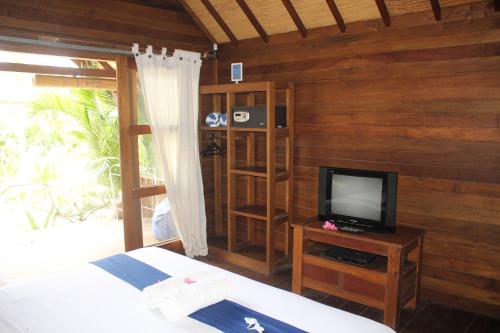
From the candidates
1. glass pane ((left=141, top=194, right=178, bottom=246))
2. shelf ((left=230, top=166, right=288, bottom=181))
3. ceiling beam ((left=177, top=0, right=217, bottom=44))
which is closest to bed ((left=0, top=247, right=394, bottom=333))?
shelf ((left=230, top=166, right=288, bottom=181))

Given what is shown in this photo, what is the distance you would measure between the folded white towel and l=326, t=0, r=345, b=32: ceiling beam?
7.51 ft

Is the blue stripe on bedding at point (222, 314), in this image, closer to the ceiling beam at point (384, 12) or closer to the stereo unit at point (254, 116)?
the stereo unit at point (254, 116)

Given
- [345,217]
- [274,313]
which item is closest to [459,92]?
[345,217]

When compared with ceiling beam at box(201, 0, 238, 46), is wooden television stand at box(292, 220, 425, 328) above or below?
below

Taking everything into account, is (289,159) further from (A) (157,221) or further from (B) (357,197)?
(A) (157,221)

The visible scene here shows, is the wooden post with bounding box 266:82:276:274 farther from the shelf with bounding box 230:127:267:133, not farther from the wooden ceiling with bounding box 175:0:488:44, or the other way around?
the wooden ceiling with bounding box 175:0:488:44

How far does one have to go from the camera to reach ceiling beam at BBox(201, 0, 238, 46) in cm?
374

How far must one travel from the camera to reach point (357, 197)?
9.79 feet

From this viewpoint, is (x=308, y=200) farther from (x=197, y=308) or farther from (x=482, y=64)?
(x=197, y=308)

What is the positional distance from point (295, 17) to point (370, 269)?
2151mm

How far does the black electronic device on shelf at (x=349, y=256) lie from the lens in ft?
9.29

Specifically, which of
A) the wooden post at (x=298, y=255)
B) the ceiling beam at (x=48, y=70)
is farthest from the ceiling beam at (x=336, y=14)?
the ceiling beam at (x=48, y=70)

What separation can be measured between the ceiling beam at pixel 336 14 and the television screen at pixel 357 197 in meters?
1.25

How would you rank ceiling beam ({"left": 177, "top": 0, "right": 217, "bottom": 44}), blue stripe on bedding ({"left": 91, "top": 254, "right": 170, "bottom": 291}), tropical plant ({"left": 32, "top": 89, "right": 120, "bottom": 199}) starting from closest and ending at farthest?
blue stripe on bedding ({"left": 91, "top": 254, "right": 170, "bottom": 291})
ceiling beam ({"left": 177, "top": 0, "right": 217, "bottom": 44})
tropical plant ({"left": 32, "top": 89, "right": 120, "bottom": 199})
